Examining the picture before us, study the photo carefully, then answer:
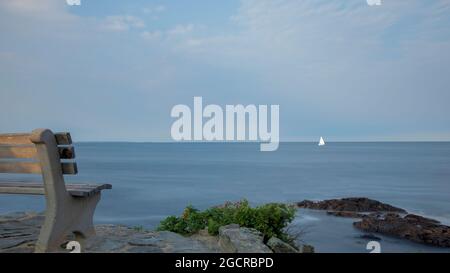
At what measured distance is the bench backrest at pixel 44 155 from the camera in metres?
3.89

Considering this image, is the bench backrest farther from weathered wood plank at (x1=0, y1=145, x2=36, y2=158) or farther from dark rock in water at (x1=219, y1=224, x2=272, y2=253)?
dark rock in water at (x1=219, y1=224, x2=272, y2=253)

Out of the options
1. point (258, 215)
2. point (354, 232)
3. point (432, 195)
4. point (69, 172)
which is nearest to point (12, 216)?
point (69, 172)

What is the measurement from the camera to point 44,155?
3.90 meters

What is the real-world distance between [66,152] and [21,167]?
501 mm

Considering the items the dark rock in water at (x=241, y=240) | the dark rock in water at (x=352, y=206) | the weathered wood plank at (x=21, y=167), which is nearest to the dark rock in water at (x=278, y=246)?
the dark rock in water at (x=241, y=240)

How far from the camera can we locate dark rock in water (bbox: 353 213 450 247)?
10672mm

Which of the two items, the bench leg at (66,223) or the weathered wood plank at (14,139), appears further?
the weathered wood plank at (14,139)

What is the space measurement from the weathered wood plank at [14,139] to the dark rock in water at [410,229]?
9.41 meters

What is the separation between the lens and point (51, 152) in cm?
395

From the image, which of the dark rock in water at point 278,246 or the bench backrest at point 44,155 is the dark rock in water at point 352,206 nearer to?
the dark rock in water at point 278,246

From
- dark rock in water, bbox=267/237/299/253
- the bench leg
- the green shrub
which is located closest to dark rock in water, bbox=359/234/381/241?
the green shrub

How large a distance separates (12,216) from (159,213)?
13.5 m

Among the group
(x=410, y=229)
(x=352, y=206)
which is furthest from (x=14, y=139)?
(x=352, y=206)
